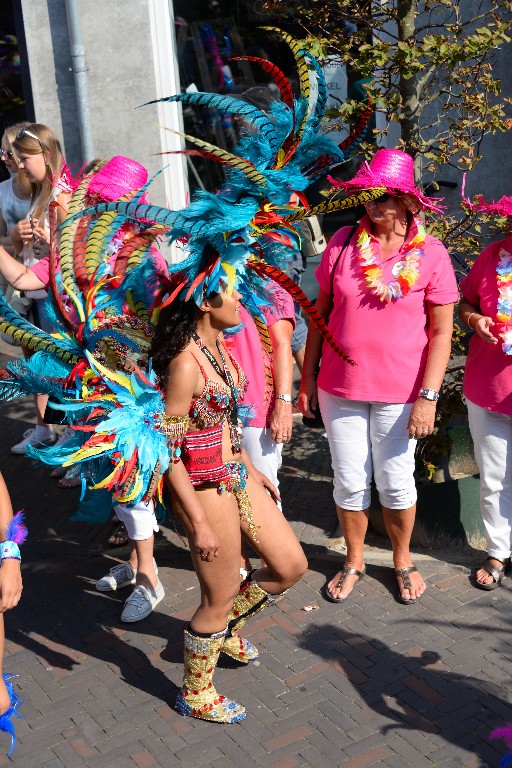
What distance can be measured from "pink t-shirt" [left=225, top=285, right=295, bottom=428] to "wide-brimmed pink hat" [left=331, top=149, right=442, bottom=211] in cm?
60

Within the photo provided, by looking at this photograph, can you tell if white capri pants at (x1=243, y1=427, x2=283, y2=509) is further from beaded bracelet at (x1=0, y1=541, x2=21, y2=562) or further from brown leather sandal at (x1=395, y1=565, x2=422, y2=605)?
beaded bracelet at (x1=0, y1=541, x2=21, y2=562)

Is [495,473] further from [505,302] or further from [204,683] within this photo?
[204,683]

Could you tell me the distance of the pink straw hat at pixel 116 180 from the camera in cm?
445

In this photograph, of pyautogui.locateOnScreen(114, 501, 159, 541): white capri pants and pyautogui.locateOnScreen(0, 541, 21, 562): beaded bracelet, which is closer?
pyautogui.locateOnScreen(0, 541, 21, 562): beaded bracelet

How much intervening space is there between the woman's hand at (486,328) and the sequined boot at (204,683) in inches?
70.4

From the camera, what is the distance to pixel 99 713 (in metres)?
4.02

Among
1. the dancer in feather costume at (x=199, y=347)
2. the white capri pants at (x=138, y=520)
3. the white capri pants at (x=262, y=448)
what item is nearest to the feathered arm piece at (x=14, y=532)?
the dancer in feather costume at (x=199, y=347)

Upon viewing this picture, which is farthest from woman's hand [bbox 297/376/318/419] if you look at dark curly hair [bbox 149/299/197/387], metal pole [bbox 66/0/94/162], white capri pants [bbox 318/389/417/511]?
metal pole [bbox 66/0/94/162]

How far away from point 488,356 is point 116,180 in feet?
6.39

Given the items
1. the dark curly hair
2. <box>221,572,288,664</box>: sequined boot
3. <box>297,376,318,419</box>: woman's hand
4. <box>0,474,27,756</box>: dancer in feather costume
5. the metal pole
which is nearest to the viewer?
<box>0,474,27,756</box>: dancer in feather costume

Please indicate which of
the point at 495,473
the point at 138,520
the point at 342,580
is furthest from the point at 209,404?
the point at 495,473

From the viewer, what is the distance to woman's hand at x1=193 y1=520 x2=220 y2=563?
11.8 feet

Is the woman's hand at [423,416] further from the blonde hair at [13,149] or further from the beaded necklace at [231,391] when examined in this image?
the blonde hair at [13,149]

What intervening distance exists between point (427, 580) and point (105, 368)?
7.14 ft
